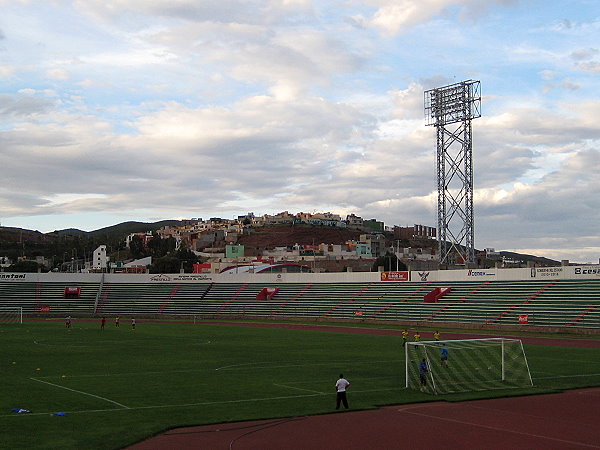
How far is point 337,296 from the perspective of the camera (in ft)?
300

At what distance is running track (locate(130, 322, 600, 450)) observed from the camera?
64.1 feet

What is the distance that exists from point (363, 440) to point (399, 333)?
43.9m

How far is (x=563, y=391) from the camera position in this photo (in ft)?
96.0

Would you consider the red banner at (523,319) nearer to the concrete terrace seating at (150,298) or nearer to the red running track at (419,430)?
the red running track at (419,430)

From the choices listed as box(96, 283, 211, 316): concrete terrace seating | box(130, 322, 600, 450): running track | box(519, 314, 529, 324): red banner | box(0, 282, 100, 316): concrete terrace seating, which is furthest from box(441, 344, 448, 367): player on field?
box(0, 282, 100, 316): concrete terrace seating

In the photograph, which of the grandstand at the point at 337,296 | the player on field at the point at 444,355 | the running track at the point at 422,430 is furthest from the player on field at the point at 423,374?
the grandstand at the point at 337,296

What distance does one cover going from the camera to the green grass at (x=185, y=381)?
22.1 meters

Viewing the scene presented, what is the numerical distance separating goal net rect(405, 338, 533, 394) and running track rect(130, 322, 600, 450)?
3017 millimetres

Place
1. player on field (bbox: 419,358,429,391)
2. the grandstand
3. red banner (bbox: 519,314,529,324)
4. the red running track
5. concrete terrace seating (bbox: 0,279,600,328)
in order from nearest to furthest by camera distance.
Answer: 1. the red running track
2. player on field (bbox: 419,358,429,391)
3. red banner (bbox: 519,314,529,324)
4. concrete terrace seating (bbox: 0,279,600,328)
5. the grandstand

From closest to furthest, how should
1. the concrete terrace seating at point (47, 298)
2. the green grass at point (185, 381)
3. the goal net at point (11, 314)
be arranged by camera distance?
the green grass at point (185, 381) → the goal net at point (11, 314) → the concrete terrace seating at point (47, 298)

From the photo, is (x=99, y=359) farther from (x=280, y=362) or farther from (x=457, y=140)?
(x=457, y=140)

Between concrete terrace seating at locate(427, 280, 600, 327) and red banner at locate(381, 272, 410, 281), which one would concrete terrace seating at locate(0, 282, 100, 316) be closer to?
red banner at locate(381, 272, 410, 281)

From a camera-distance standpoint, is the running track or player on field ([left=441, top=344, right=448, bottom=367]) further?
player on field ([left=441, top=344, right=448, bottom=367])

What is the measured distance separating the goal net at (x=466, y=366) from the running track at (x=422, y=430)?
3.02 meters
